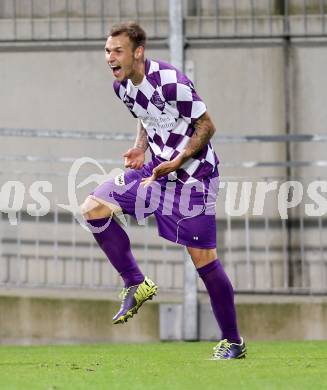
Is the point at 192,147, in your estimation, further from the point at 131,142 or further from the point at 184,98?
the point at 131,142

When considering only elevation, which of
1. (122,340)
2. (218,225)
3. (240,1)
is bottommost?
(122,340)

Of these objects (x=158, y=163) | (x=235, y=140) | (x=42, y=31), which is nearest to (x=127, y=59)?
(x=158, y=163)

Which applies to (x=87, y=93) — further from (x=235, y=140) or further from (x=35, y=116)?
(x=235, y=140)

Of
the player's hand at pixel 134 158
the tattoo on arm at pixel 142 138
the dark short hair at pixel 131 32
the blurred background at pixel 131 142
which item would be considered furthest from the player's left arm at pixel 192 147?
the blurred background at pixel 131 142

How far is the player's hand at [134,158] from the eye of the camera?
8.12 metres

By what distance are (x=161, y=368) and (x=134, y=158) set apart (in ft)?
3.80

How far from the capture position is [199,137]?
794cm

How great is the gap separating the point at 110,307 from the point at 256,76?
2094 millimetres

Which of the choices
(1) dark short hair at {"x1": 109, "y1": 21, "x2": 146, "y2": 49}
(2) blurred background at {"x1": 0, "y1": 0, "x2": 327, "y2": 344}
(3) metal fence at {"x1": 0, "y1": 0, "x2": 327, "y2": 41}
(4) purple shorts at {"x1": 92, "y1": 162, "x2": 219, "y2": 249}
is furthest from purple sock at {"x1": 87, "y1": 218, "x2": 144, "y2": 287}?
Answer: (3) metal fence at {"x1": 0, "y1": 0, "x2": 327, "y2": 41}

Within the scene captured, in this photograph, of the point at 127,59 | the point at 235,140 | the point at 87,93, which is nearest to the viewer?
the point at 127,59

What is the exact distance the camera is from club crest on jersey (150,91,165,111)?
7988 mm

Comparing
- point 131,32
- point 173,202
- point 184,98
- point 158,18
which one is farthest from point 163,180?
point 158,18

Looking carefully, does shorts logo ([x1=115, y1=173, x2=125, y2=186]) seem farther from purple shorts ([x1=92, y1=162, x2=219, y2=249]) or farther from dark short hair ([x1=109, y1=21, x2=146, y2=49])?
dark short hair ([x1=109, y1=21, x2=146, y2=49])

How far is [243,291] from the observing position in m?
11.3
